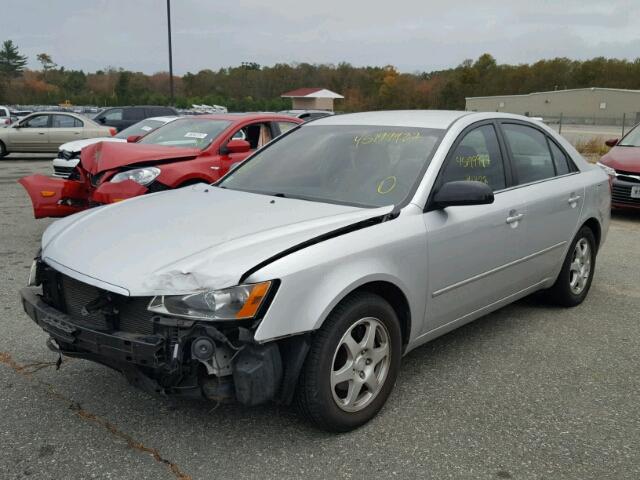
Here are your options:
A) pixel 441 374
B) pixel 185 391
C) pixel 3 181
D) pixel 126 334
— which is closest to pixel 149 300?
pixel 126 334

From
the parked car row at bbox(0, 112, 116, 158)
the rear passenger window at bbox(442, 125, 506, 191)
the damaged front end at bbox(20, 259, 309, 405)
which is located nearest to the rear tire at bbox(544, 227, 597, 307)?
the rear passenger window at bbox(442, 125, 506, 191)

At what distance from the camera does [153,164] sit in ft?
22.3

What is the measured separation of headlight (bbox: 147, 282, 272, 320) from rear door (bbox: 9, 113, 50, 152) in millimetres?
17319

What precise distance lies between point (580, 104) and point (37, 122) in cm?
6485

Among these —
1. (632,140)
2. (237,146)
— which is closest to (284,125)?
(237,146)

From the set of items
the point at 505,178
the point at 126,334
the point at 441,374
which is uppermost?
the point at 505,178

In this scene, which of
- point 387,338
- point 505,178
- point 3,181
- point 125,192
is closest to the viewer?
point 387,338

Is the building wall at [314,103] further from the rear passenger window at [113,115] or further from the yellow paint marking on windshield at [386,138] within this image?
the yellow paint marking on windshield at [386,138]

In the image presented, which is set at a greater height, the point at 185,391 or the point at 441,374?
the point at 185,391

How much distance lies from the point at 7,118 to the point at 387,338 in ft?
83.3

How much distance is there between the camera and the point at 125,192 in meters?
6.29

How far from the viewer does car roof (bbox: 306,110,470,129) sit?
13.3ft

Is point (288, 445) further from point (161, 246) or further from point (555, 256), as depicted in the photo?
point (555, 256)

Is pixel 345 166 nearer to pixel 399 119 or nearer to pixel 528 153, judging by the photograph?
pixel 399 119
